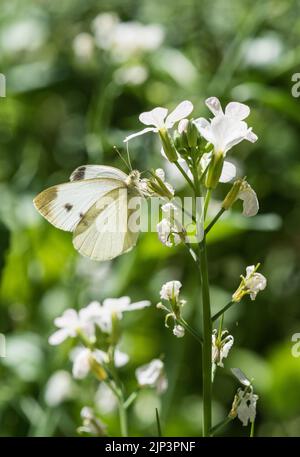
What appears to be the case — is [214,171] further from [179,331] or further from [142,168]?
[142,168]

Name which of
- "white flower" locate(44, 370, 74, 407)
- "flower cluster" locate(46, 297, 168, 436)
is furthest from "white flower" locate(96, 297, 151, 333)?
"white flower" locate(44, 370, 74, 407)

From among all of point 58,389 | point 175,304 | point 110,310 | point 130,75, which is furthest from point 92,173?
point 130,75

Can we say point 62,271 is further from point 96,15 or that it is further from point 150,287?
point 96,15

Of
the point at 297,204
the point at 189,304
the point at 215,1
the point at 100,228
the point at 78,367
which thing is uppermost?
the point at 215,1

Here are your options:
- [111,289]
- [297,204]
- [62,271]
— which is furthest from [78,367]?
[297,204]

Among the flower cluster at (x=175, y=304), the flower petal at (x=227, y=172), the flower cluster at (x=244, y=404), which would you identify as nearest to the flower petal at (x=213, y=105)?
the flower petal at (x=227, y=172)

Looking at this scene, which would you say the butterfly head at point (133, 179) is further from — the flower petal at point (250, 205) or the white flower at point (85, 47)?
the white flower at point (85, 47)
